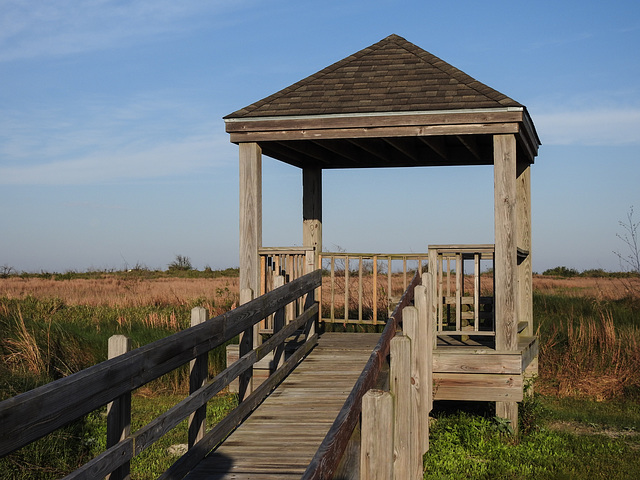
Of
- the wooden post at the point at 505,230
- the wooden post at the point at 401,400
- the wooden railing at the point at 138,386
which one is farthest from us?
the wooden post at the point at 505,230

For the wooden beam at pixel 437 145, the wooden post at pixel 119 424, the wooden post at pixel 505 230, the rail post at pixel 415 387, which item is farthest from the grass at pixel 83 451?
the wooden beam at pixel 437 145

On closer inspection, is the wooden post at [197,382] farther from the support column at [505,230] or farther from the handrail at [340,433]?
the support column at [505,230]

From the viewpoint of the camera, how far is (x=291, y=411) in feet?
23.6

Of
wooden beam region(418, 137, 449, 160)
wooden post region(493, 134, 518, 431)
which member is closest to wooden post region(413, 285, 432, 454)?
wooden post region(493, 134, 518, 431)

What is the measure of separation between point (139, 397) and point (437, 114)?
6856mm

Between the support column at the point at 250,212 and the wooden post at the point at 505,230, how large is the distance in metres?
3.28

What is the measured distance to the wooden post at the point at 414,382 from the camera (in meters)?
4.69

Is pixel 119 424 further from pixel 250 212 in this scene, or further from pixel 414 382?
pixel 250 212

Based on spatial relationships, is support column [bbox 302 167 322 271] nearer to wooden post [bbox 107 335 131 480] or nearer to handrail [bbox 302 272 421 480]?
wooden post [bbox 107 335 131 480]

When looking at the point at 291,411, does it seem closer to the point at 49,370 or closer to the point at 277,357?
the point at 277,357

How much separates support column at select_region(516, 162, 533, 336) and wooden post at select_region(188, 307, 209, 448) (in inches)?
292

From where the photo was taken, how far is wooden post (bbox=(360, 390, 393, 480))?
2436mm

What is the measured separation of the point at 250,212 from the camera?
10.1 m

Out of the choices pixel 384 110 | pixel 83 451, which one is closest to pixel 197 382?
pixel 83 451
